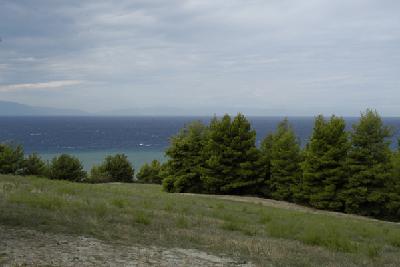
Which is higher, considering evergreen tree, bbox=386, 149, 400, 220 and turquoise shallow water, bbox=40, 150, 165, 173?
evergreen tree, bbox=386, 149, 400, 220

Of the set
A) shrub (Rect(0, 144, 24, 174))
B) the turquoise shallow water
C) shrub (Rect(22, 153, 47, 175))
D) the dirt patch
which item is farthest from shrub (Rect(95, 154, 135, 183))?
the dirt patch

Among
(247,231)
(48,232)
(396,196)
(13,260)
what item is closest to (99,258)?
(13,260)

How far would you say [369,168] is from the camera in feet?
94.5

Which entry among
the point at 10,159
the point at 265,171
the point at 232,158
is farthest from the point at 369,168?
the point at 10,159

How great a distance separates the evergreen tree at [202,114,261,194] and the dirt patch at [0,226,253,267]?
980 inches

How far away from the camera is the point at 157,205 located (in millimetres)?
15352

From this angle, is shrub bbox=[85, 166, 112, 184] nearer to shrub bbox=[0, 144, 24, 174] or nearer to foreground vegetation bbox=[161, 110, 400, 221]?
shrub bbox=[0, 144, 24, 174]

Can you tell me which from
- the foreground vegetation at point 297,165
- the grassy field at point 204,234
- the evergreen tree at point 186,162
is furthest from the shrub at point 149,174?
the grassy field at point 204,234

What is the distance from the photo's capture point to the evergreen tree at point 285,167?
32031mm

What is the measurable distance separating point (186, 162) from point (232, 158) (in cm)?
467

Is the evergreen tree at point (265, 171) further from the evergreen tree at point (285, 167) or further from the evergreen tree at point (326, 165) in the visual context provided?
the evergreen tree at point (326, 165)

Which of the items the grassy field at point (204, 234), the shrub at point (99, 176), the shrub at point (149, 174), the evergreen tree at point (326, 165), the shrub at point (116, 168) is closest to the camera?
the grassy field at point (204, 234)

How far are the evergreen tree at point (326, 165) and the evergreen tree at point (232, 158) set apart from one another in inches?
185

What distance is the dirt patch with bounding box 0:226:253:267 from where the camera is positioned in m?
6.54
